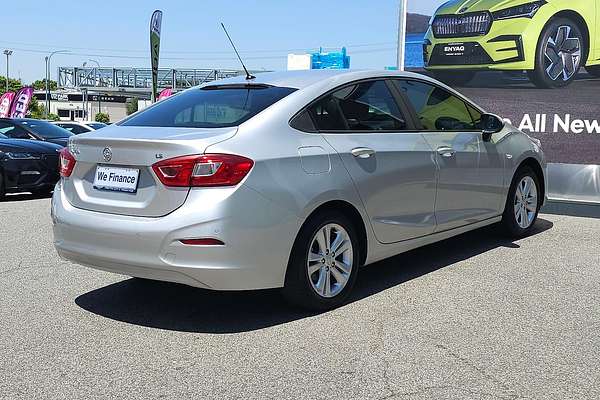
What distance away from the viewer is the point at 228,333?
3924 mm

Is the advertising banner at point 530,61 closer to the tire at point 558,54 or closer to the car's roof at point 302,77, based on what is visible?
the tire at point 558,54

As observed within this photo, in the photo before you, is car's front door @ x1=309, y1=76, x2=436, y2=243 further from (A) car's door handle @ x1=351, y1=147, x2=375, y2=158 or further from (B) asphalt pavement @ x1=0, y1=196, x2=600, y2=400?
(B) asphalt pavement @ x1=0, y1=196, x2=600, y2=400

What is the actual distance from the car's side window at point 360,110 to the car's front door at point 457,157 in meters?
0.24

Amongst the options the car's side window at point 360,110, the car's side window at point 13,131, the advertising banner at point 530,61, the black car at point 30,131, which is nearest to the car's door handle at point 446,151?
the car's side window at point 360,110

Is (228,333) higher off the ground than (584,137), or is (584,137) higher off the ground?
(584,137)

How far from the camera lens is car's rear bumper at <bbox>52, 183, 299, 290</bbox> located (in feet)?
12.0

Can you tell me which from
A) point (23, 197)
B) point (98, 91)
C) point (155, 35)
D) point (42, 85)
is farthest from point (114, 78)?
point (23, 197)

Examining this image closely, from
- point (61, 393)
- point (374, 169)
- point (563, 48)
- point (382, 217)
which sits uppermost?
point (563, 48)

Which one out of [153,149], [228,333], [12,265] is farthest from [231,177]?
[12,265]

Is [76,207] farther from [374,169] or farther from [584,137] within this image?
[584,137]

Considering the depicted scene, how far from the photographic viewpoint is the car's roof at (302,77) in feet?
15.0

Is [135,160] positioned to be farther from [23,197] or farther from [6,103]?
[6,103]

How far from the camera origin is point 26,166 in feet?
32.8

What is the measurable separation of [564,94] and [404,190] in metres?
4.79
